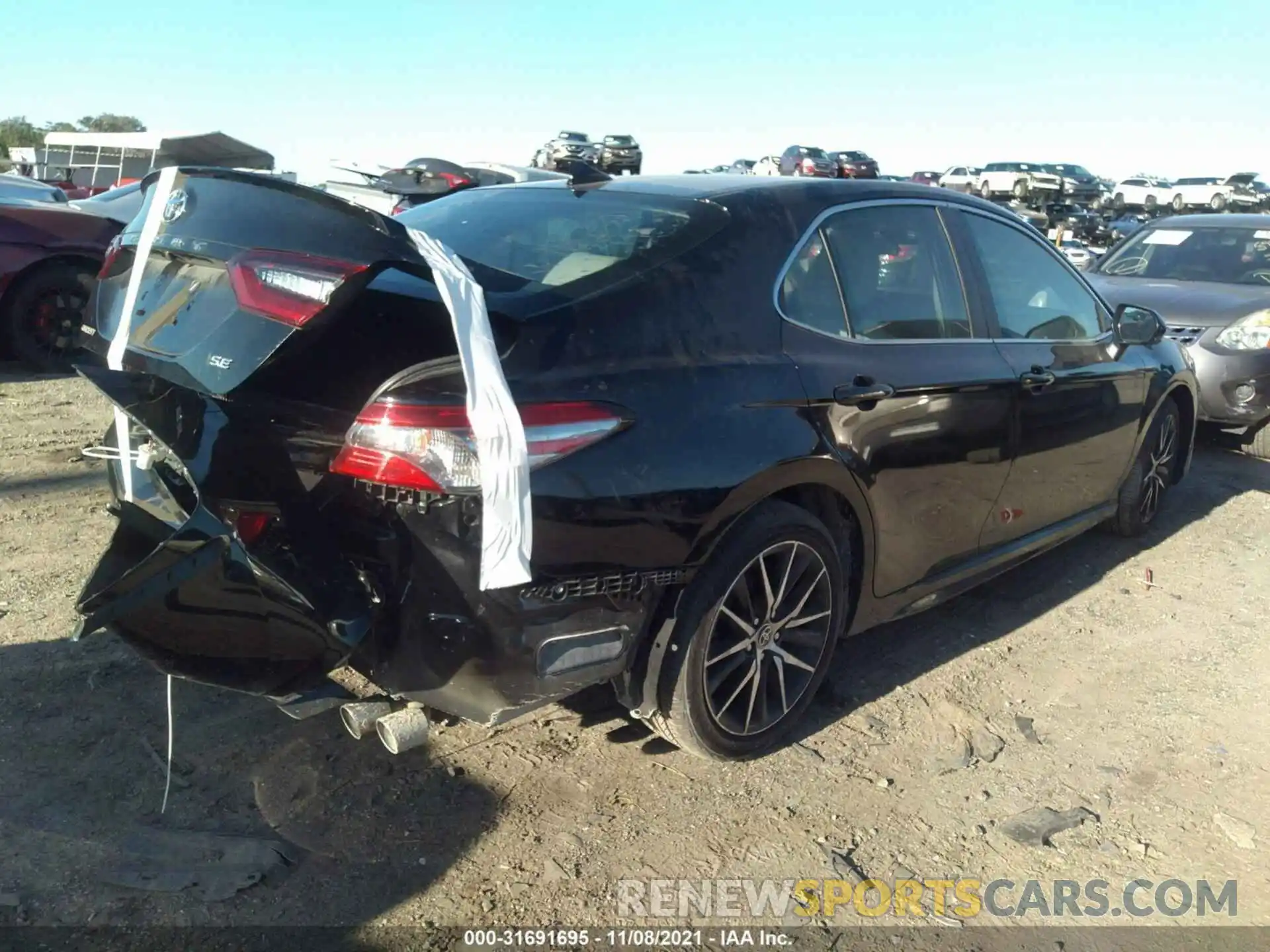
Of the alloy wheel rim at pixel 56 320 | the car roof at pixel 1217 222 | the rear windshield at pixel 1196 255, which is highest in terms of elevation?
the car roof at pixel 1217 222

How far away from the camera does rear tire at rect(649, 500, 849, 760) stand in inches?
115

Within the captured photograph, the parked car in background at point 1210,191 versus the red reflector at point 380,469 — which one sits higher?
the parked car in background at point 1210,191

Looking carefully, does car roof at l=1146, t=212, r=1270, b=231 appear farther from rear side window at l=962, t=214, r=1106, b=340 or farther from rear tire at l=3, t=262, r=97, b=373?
rear tire at l=3, t=262, r=97, b=373

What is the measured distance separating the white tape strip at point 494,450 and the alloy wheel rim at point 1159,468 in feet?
14.0

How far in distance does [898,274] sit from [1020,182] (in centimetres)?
3378

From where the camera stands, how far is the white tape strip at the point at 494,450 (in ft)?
7.70

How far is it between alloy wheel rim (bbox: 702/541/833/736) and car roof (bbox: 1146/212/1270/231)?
264 inches

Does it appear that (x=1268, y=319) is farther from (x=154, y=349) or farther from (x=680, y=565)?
(x=154, y=349)

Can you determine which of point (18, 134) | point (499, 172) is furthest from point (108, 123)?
point (499, 172)

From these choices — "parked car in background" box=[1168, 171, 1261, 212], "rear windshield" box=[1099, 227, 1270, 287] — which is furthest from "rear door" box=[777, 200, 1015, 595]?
"parked car in background" box=[1168, 171, 1261, 212]

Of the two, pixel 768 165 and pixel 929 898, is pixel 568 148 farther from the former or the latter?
pixel 929 898

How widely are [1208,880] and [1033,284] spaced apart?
2.47 metres

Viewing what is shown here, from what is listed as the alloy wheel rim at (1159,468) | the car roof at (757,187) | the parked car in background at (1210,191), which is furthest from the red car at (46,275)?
the parked car in background at (1210,191)

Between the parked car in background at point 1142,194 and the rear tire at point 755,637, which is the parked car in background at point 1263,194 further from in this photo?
the rear tire at point 755,637
